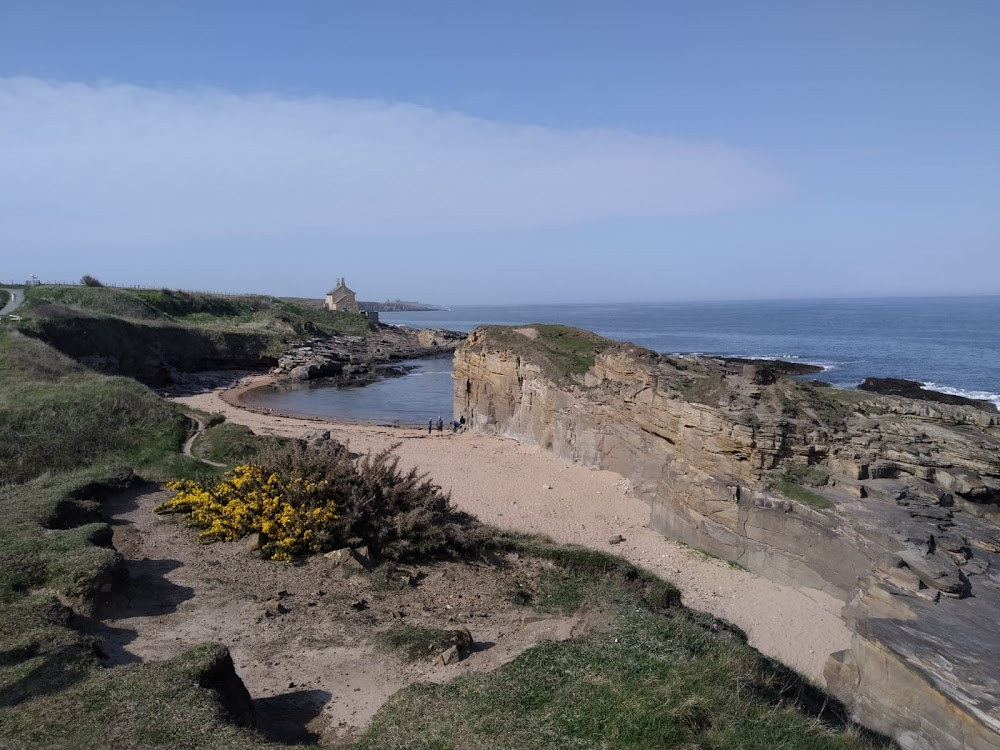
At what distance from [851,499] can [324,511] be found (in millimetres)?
10345

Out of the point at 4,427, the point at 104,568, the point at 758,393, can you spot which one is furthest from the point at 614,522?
the point at 4,427

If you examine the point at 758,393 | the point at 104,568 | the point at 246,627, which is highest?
the point at 758,393

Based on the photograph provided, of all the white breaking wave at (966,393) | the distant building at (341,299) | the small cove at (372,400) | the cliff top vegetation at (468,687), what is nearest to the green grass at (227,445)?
the cliff top vegetation at (468,687)

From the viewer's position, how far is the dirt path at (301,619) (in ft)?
22.3

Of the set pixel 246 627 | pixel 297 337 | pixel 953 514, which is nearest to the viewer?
pixel 246 627

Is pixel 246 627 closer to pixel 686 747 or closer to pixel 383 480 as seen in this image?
pixel 383 480

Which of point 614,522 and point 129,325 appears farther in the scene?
point 129,325

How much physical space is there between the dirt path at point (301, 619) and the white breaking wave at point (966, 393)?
1328 inches

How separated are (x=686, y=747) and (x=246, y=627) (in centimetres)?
590

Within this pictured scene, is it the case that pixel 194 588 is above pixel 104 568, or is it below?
below

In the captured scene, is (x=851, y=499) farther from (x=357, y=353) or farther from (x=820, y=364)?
(x=357, y=353)

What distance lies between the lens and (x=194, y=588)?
9.30 metres

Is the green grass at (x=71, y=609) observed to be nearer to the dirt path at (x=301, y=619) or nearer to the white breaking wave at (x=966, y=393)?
the dirt path at (x=301, y=619)

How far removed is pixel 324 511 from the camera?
11.0 meters
